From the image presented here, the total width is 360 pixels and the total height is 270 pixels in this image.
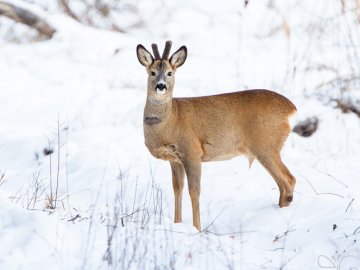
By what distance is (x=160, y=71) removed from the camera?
7305mm

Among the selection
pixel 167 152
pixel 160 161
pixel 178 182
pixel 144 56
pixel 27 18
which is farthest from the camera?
pixel 27 18

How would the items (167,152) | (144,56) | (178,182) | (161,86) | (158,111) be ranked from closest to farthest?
(161,86) < (167,152) < (158,111) < (144,56) < (178,182)

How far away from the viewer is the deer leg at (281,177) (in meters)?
7.55

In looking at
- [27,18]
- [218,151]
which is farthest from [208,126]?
[27,18]

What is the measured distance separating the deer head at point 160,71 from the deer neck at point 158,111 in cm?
2

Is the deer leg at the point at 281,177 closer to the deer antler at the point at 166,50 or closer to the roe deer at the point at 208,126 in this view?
the roe deer at the point at 208,126

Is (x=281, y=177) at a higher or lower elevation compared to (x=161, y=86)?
lower

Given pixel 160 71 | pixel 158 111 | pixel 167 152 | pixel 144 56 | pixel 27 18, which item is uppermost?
pixel 27 18

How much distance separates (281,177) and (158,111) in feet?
4.46

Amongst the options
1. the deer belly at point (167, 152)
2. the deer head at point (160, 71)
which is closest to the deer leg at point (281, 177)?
the deer belly at point (167, 152)

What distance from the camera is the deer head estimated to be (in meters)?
7.24

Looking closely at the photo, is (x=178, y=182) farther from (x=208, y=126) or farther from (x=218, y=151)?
(x=208, y=126)

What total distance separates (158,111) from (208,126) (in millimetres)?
558

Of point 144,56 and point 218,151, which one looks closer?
point 144,56
